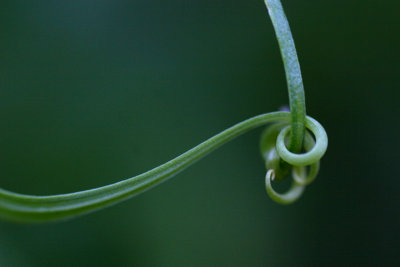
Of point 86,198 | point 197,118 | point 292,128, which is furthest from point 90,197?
point 197,118

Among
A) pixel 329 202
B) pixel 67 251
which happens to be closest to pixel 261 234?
pixel 329 202

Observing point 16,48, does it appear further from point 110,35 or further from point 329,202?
point 329,202

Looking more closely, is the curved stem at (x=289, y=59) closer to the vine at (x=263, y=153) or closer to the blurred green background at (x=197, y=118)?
the vine at (x=263, y=153)

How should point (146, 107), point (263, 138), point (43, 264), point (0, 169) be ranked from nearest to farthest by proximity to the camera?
point (263, 138), point (43, 264), point (0, 169), point (146, 107)

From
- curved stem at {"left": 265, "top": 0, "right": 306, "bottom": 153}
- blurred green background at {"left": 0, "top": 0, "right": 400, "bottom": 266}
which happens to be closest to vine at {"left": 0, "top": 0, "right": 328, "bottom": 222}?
curved stem at {"left": 265, "top": 0, "right": 306, "bottom": 153}

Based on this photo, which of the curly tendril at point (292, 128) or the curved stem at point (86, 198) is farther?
the curly tendril at point (292, 128)

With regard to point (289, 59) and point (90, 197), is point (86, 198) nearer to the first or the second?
point (90, 197)

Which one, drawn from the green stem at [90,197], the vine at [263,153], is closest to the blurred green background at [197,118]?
the vine at [263,153]
